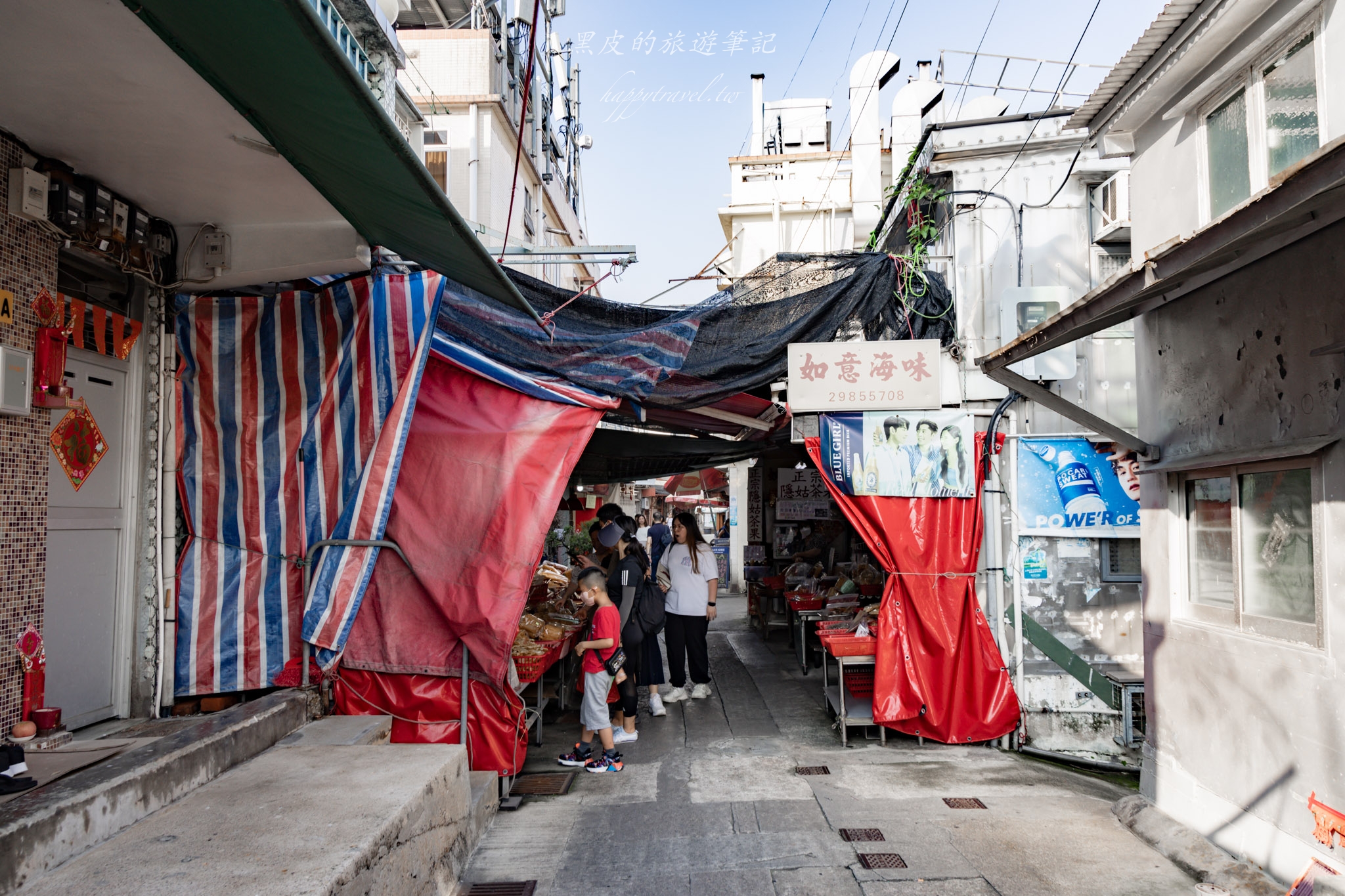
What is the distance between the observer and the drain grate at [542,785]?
6203mm

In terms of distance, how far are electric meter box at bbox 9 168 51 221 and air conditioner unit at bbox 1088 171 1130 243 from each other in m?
7.98

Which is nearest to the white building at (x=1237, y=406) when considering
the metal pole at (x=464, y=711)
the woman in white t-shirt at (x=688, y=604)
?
the woman in white t-shirt at (x=688, y=604)

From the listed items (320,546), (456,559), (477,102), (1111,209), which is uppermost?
(477,102)

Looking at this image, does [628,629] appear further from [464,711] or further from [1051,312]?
[1051,312]

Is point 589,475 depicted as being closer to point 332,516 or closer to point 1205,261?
point 332,516

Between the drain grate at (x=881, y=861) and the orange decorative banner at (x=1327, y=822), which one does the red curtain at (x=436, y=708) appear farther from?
the orange decorative banner at (x=1327, y=822)

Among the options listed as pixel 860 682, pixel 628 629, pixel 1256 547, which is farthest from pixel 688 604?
pixel 1256 547

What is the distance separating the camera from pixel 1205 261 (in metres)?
3.82

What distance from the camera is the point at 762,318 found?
7656mm

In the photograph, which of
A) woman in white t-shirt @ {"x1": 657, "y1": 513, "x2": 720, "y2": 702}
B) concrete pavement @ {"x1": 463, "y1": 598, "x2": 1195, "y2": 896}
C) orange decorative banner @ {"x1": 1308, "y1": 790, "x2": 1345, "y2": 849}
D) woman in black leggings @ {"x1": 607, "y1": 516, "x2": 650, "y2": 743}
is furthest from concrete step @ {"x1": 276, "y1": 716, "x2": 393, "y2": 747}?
orange decorative banner @ {"x1": 1308, "y1": 790, "x2": 1345, "y2": 849}

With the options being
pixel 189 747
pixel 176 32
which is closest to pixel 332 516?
pixel 189 747

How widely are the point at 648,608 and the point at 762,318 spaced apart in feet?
10.3

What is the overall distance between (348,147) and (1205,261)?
4048 mm

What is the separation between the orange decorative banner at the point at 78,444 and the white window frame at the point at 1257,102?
258 inches
